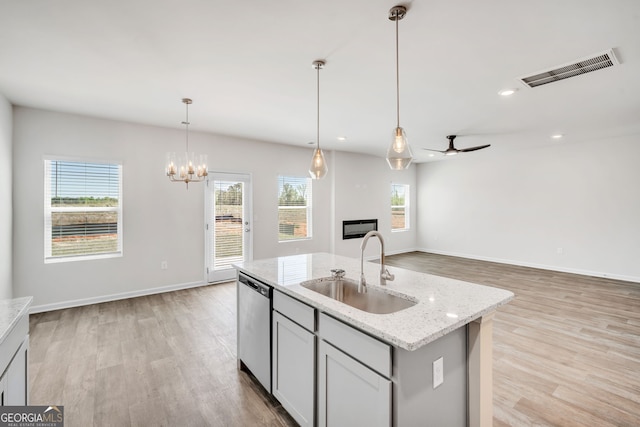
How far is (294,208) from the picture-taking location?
20.8ft

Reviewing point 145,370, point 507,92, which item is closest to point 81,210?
point 145,370

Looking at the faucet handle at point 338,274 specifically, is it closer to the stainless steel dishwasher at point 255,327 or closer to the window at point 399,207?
the stainless steel dishwasher at point 255,327

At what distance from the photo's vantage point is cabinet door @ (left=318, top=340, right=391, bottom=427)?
4.21ft

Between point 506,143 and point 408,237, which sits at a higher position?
point 506,143

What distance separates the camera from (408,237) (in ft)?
28.7

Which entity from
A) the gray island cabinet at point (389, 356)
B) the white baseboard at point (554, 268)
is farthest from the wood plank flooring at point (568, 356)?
the gray island cabinet at point (389, 356)

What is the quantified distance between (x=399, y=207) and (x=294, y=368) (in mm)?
7299

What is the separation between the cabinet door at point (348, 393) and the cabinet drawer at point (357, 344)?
0.03 metres

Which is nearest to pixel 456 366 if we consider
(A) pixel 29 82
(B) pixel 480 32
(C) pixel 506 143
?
(B) pixel 480 32

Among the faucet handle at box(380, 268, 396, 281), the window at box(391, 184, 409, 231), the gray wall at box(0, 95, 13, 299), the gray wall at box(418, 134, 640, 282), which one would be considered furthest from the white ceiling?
the window at box(391, 184, 409, 231)

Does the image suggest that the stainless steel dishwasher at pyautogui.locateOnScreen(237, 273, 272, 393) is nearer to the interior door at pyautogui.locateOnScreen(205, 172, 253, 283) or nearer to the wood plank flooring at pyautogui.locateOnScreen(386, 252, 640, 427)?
the wood plank flooring at pyautogui.locateOnScreen(386, 252, 640, 427)

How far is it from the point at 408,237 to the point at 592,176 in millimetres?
4319

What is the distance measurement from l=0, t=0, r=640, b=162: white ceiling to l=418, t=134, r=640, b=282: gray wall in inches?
73.9

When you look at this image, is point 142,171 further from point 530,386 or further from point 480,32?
point 530,386
